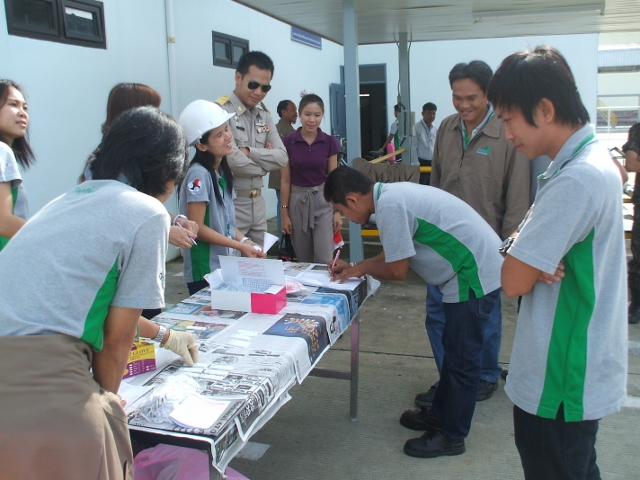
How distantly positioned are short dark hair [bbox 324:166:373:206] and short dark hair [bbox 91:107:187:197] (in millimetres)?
1095

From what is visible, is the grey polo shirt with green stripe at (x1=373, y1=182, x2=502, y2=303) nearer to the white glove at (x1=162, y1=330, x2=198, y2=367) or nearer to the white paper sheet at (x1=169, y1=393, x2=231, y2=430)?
the white glove at (x1=162, y1=330, x2=198, y2=367)

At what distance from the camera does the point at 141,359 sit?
163cm

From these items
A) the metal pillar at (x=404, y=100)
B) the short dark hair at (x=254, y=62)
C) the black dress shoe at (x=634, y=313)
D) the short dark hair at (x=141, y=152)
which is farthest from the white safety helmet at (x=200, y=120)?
the metal pillar at (x=404, y=100)

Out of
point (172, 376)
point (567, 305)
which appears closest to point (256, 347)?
point (172, 376)

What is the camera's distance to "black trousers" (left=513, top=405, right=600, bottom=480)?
1.38 metres

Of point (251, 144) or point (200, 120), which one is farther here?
point (251, 144)

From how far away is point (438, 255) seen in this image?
7.77 ft

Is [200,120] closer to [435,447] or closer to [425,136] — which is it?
[435,447]

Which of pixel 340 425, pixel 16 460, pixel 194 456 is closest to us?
pixel 16 460

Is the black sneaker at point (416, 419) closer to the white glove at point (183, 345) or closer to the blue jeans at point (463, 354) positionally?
the blue jeans at point (463, 354)

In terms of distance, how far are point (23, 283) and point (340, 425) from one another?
2040mm

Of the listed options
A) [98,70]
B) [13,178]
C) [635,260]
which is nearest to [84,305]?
[13,178]

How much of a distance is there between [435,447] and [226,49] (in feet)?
19.2

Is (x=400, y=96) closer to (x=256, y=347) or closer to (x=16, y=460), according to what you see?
(x=256, y=347)
